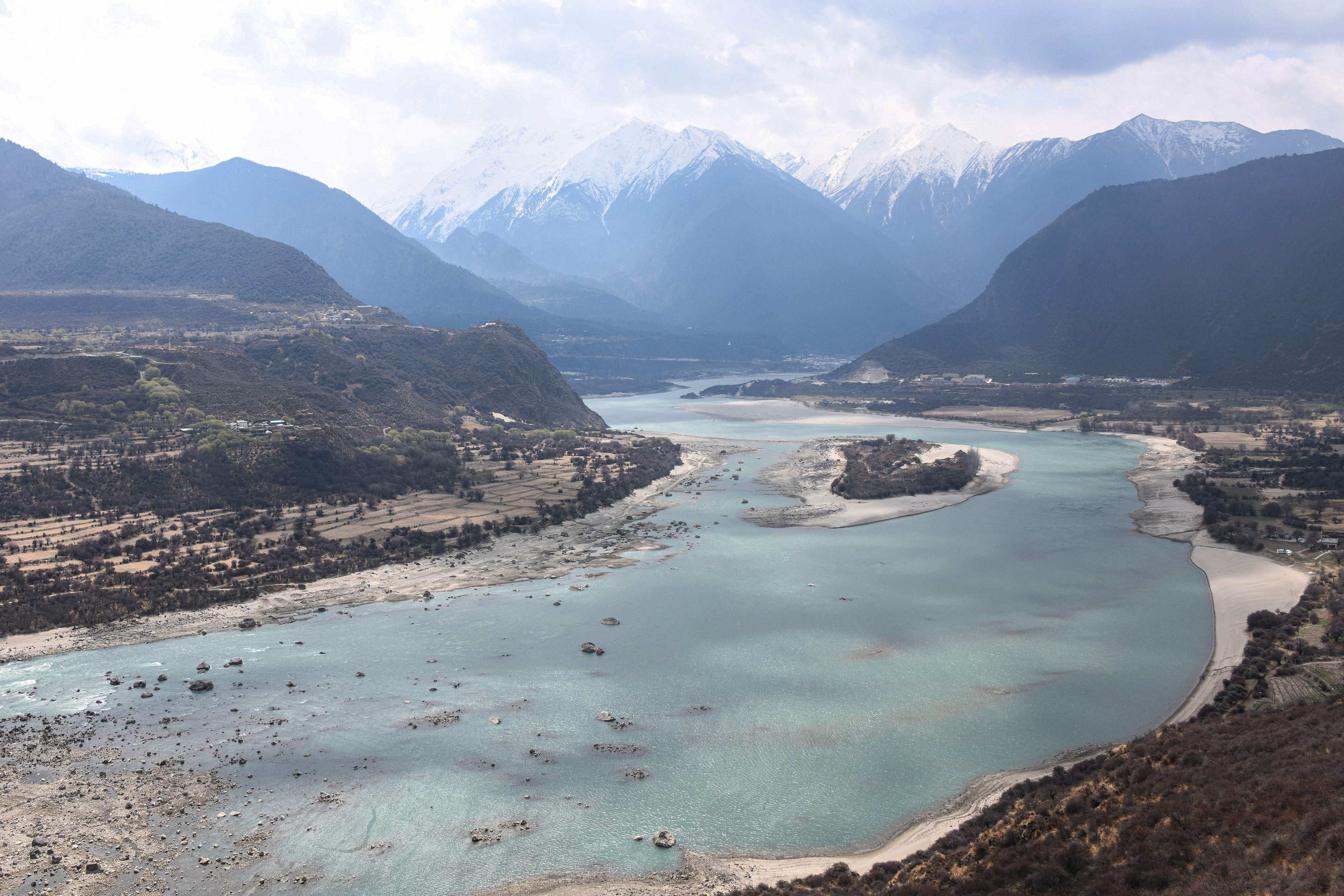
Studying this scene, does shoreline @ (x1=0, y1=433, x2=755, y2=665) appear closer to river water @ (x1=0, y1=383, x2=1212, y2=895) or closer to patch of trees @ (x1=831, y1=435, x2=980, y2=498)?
river water @ (x1=0, y1=383, x2=1212, y2=895)

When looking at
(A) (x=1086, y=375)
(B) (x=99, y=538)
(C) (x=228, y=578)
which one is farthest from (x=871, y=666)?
(A) (x=1086, y=375)

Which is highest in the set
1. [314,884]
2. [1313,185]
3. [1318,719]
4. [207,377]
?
[1313,185]

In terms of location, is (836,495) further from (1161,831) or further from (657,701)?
(1161,831)

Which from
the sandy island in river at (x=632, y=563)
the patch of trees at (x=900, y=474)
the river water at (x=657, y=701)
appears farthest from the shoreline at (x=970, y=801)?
the patch of trees at (x=900, y=474)

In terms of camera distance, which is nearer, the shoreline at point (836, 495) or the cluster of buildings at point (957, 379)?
the shoreline at point (836, 495)

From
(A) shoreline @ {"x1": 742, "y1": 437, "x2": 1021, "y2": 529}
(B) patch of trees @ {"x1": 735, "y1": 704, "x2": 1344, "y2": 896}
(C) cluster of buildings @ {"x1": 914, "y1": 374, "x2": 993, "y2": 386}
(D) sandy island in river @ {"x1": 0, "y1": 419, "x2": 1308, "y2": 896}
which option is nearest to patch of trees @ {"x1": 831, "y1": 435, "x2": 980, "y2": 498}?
(A) shoreline @ {"x1": 742, "y1": 437, "x2": 1021, "y2": 529}

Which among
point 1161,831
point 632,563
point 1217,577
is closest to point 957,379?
point 1217,577

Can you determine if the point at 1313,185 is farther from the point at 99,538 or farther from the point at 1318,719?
the point at 99,538

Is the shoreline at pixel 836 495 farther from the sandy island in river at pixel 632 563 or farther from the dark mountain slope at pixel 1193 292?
the dark mountain slope at pixel 1193 292
